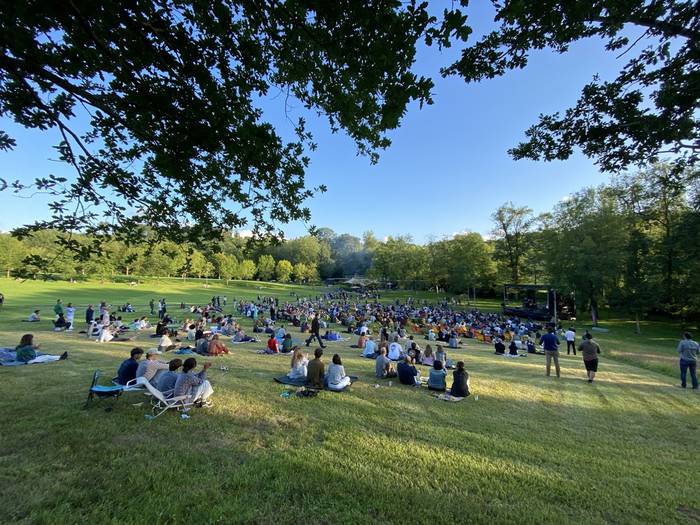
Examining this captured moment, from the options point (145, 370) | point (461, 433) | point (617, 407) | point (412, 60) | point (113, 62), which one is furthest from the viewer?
point (617, 407)

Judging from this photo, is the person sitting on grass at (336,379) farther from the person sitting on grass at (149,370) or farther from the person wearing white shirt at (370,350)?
the person wearing white shirt at (370,350)

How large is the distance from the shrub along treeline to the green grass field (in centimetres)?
256

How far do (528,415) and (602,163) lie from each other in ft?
17.7

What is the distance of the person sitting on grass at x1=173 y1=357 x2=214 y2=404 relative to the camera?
6148 millimetres

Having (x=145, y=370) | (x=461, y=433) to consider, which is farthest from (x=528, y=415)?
(x=145, y=370)

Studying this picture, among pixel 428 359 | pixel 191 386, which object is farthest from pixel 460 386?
pixel 191 386

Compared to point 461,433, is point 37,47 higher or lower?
higher

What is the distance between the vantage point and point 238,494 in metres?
3.65

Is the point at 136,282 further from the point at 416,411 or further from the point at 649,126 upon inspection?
the point at 649,126

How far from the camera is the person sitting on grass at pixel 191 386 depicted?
6.15 m

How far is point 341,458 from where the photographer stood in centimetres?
457

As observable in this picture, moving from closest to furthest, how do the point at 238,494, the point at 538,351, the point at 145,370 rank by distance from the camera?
the point at 238,494 → the point at 145,370 → the point at 538,351

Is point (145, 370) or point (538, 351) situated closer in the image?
point (145, 370)

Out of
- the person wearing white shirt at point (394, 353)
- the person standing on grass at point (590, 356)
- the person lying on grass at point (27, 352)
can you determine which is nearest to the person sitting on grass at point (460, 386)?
the person wearing white shirt at point (394, 353)
